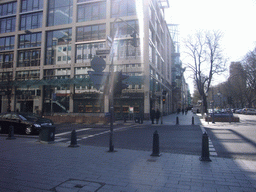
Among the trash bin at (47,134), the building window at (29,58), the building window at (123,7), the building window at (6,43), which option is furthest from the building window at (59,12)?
the trash bin at (47,134)

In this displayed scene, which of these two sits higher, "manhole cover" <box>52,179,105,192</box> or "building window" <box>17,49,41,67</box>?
"building window" <box>17,49,41,67</box>

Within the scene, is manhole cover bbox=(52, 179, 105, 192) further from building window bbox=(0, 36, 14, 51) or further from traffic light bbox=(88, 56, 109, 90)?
building window bbox=(0, 36, 14, 51)

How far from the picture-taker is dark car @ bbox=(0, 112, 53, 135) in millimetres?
13195

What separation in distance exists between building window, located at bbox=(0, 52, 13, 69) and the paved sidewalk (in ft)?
116

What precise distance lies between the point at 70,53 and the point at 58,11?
7946 millimetres

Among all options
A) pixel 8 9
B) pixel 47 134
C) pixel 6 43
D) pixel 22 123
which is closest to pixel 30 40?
pixel 6 43

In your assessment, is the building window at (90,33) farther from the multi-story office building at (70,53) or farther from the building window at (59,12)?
the building window at (59,12)

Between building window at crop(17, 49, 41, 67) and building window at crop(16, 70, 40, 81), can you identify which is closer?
building window at crop(16, 70, 40, 81)

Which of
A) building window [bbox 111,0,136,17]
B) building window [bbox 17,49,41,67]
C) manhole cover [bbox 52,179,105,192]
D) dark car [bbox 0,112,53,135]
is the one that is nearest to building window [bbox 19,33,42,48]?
building window [bbox 17,49,41,67]

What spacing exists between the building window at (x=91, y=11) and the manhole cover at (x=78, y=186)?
30.0 m

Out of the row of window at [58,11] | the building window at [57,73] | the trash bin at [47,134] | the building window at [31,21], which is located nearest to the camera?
the trash bin at [47,134]

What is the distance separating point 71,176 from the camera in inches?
182

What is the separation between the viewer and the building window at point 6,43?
36719mm

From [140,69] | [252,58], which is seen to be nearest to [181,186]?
[140,69]
